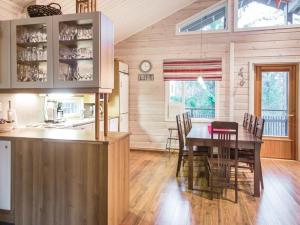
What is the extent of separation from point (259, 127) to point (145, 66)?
11.1 ft

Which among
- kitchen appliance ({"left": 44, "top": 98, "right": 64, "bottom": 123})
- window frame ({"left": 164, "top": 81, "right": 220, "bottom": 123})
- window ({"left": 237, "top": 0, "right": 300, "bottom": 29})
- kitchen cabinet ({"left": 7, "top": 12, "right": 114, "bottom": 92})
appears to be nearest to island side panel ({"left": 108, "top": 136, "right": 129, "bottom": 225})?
kitchen cabinet ({"left": 7, "top": 12, "right": 114, "bottom": 92})

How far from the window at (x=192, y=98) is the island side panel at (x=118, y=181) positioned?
3.52m

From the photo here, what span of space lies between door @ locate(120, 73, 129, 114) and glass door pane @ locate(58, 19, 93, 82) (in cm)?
309

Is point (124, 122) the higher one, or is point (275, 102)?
point (275, 102)

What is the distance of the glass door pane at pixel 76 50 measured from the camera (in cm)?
270

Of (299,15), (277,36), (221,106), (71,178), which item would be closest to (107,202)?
(71,178)

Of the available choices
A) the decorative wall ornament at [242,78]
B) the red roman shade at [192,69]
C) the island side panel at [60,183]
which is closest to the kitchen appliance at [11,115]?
the island side panel at [60,183]

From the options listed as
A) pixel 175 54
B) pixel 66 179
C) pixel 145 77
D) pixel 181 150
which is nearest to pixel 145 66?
pixel 145 77

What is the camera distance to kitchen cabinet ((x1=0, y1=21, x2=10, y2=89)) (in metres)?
2.89

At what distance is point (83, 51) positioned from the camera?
277 centimetres

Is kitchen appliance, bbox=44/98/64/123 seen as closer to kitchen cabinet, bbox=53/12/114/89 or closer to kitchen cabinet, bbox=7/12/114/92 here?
kitchen cabinet, bbox=7/12/114/92

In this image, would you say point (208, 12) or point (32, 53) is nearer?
point (32, 53)

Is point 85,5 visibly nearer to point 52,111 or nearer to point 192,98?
point 52,111

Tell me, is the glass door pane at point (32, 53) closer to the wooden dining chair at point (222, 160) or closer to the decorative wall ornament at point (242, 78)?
the wooden dining chair at point (222, 160)
